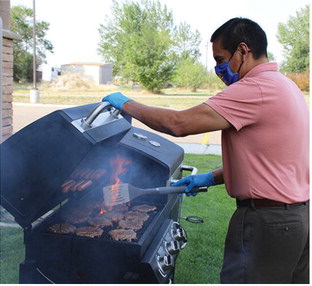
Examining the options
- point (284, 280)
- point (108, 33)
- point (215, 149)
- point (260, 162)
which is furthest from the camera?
point (108, 33)

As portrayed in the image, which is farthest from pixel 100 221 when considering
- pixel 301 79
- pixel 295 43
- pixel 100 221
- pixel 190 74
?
pixel 190 74

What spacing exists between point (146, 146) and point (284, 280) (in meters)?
1.24

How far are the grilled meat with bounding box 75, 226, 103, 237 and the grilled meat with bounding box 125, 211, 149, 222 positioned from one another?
0.92 ft

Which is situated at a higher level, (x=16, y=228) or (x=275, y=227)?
(x=275, y=227)

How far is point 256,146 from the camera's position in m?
1.65

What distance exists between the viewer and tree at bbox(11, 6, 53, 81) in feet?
90.0

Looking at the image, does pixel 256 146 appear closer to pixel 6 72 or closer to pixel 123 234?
pixel 123 234

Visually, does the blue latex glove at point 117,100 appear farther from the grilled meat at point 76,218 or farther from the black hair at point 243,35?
the grilled meat at point 76,218

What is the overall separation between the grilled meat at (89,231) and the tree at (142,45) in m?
20.2

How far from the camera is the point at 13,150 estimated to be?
1800mm

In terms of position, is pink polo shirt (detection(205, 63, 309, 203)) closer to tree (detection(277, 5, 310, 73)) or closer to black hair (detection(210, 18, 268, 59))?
black hair (detection(210, 18, 268, 59))

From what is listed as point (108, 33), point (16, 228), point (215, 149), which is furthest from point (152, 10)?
point (16, 228)

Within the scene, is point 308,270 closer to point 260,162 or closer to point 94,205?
point 260,162

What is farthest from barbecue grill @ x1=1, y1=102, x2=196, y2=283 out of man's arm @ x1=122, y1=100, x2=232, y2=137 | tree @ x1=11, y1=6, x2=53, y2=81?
tree @ x1=11, y1=6, x2=53, y2=81
